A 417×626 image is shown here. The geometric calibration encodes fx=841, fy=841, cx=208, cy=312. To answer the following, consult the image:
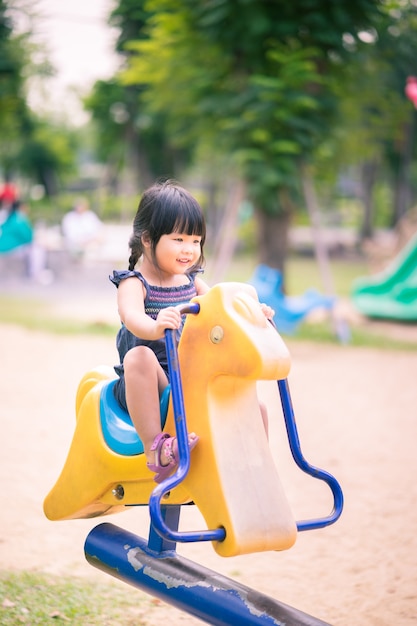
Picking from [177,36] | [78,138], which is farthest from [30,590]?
[78,138]

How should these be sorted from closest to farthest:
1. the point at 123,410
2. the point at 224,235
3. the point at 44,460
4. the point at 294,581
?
1. the point at 123,410
2. the point at 294,581
3. the point at 44,460
4. the point at 224,235

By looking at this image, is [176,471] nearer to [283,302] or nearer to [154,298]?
[154,298]

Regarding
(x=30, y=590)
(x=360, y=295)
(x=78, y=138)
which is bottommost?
(x=30, y=590)

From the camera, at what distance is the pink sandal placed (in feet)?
7.99

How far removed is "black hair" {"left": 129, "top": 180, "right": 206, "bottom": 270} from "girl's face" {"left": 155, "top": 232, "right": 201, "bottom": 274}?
2 cm

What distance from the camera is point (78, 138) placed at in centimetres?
4828

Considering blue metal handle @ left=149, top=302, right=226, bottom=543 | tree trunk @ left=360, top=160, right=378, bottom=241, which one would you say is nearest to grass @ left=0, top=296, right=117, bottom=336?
blue metal handle @ left=149, top=302, right=226, bottom=543

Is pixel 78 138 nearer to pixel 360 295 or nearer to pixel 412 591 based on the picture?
pixel 360 295

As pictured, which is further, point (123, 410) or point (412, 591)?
point (412, 591)

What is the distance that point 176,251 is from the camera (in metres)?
2.64

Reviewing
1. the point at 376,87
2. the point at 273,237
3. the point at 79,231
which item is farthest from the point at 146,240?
the point at 79,231

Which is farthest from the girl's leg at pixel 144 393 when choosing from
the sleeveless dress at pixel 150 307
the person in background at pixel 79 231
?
the person in background at pixel 79 231

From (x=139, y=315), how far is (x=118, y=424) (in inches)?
16.8

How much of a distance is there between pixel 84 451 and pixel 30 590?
801mm
